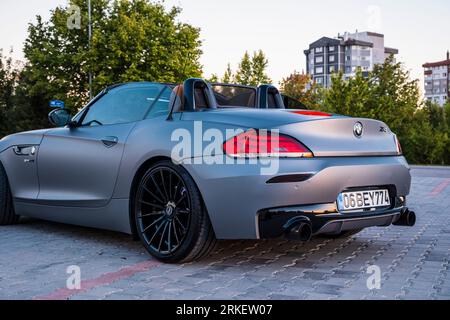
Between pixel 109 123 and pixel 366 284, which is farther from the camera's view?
pixel 109 123

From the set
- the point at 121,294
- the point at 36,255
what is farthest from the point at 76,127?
A: the point at 121,294

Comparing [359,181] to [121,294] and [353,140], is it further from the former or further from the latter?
[121,294]

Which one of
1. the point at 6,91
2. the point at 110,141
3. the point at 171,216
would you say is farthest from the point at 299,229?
the point at 6,91

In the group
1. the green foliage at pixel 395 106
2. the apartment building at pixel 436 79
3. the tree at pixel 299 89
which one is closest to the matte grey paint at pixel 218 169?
the green foliage at pixel 395 106

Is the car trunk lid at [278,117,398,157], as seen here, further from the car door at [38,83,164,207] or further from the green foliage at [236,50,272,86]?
the green foliage at [236,50,272,86]

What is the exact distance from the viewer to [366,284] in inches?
150

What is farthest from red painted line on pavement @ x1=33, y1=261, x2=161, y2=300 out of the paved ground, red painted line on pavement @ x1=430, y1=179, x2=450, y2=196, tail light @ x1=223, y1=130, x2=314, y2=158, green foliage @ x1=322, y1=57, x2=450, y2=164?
green foliage @ x1=322, y1=57, x2=450, y2=164

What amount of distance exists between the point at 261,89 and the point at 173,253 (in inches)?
69.3

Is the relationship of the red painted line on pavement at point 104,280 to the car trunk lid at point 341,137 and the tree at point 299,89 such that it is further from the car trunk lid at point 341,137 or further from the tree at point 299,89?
the tree at point 299,89

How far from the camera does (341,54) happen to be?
450ft

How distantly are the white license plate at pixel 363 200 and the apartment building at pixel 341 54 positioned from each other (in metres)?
132

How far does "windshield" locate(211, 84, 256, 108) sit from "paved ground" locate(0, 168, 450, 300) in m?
1.23

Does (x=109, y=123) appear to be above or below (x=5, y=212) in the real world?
above
